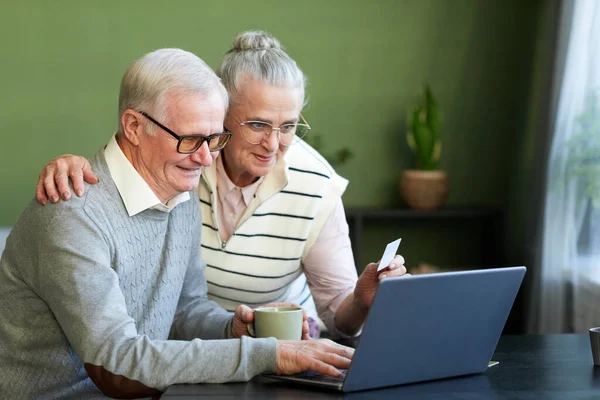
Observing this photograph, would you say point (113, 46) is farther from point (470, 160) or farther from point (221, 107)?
point (221, 107)

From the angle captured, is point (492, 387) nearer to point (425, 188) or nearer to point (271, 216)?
point (271, 216)

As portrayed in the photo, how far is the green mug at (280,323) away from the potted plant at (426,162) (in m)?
2.50

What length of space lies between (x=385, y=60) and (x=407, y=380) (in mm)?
2915

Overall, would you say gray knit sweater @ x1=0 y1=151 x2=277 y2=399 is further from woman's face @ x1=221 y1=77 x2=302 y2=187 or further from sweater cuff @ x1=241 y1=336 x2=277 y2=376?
woman's face @ x1=221 y1=77 x2=302 y2=187

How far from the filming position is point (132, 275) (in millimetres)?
1776

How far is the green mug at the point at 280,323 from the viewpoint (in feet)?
A: 5.19

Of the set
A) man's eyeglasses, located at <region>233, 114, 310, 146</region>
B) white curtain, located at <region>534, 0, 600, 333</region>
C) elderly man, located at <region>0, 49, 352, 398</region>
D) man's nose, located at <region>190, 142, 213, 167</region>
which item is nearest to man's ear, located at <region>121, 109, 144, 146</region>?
elderly man, located at <region>0, 49, 352, 398</region>

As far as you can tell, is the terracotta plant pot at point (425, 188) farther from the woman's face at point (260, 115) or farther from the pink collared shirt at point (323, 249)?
the woman's face at point (260, 115)

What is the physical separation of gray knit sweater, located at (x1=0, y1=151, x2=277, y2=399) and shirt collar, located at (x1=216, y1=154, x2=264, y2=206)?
0.24 m

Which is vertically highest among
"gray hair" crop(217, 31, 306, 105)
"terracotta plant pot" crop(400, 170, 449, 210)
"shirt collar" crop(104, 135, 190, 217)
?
"gray hair" crop(217, 31, 306, 105)

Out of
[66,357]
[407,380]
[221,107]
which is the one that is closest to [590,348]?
[407,380]

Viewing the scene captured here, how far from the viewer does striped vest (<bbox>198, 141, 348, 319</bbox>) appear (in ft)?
7.47

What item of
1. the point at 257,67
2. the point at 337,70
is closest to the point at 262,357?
the point at 257,67

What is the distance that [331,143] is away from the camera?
4.20m
